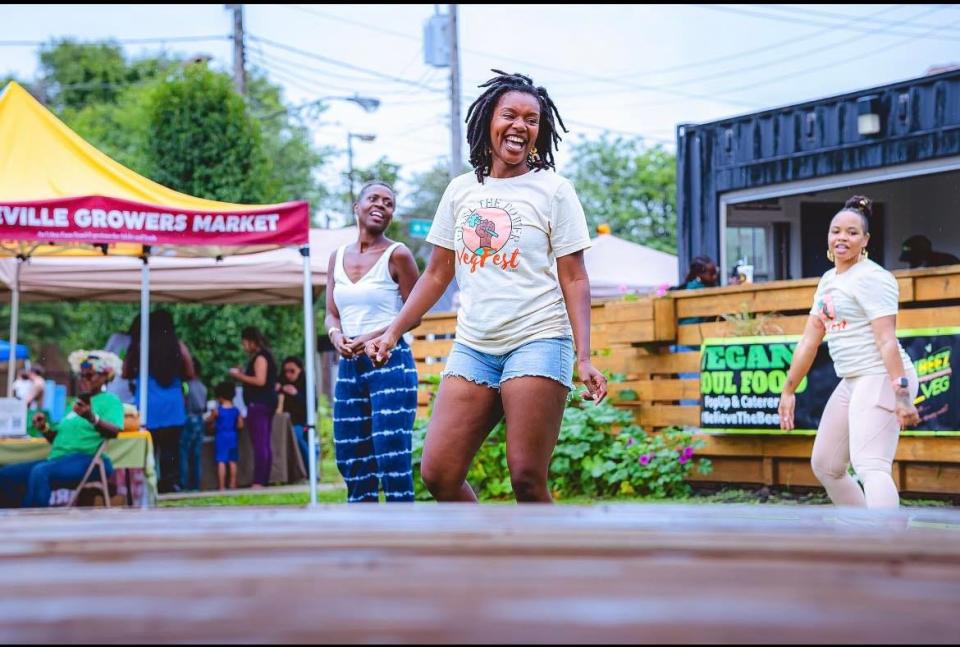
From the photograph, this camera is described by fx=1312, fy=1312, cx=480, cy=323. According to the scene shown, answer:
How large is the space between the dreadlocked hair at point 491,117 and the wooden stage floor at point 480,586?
11.7 feet

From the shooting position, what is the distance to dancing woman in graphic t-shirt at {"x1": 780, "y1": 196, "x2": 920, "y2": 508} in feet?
18.4

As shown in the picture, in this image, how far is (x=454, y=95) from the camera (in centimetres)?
2478

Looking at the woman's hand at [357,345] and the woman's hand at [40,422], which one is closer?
→ the woman's hand at [357,345]

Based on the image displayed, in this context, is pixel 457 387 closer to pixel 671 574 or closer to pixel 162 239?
pixel 671 574

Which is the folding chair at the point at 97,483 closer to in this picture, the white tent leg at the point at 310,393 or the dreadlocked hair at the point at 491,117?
the white tent leg at the point at 310,393

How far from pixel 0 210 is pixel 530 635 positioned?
801 centimetres

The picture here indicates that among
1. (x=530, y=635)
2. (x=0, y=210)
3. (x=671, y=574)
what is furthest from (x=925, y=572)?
(x=0, y=210)

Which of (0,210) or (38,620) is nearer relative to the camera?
(38,620)

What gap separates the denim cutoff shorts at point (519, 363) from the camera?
4.47m

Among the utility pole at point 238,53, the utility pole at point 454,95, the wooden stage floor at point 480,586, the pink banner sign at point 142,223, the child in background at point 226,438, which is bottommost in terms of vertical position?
the child in background at point 226,438

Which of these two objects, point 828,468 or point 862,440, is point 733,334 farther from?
point 862,440

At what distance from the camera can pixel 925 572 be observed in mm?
1121

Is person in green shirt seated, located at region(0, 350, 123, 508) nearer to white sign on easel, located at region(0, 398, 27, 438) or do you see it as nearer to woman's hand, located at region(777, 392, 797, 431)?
white sign on easel, located at region(0, 398, 27, 438)

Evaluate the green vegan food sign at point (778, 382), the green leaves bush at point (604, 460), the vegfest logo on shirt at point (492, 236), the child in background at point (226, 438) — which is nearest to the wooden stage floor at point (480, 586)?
the vegfest logo on shirt at point (492, 236)
